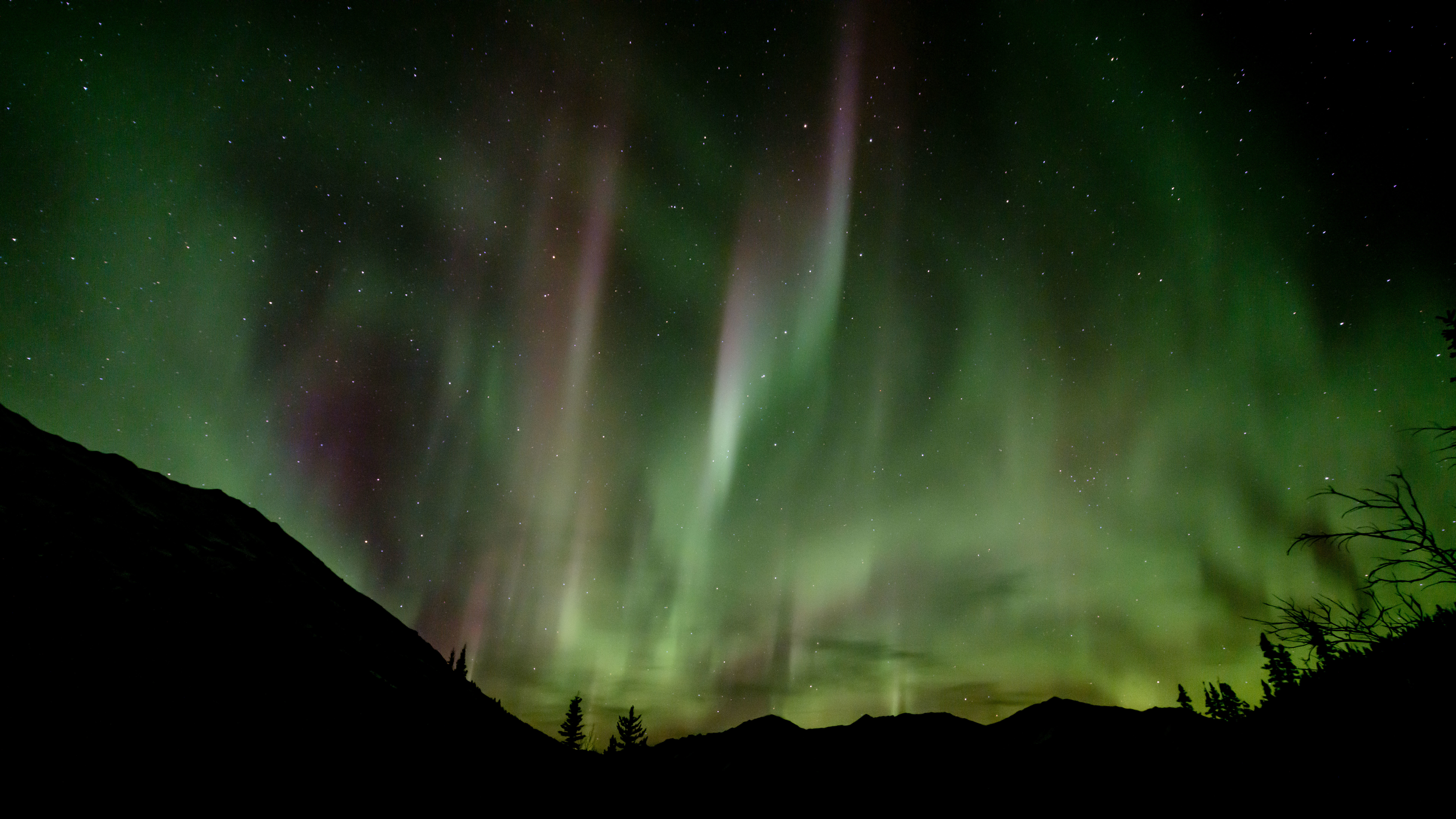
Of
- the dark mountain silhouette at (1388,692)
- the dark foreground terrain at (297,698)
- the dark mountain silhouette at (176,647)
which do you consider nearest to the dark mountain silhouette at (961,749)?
the dark foreground terrain at (297,698)

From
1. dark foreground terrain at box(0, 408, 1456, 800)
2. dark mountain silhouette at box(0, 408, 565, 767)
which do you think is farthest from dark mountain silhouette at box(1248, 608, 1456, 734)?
dark mountain silhouette at box(0, 408, 565, 767)

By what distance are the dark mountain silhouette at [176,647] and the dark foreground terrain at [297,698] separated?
0.28ft

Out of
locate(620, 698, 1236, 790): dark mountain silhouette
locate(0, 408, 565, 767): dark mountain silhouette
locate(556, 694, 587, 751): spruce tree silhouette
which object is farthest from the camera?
locate(556, 694, 587, 751): spruce tree silhouette

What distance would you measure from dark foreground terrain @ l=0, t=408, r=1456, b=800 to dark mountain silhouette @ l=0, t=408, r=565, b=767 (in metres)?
0.08

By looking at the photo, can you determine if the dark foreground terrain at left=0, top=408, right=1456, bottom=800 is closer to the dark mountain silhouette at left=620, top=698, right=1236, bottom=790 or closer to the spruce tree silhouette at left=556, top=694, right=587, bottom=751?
the dark mountain silhouette at left=620, top=698, right=1236, bottom=790

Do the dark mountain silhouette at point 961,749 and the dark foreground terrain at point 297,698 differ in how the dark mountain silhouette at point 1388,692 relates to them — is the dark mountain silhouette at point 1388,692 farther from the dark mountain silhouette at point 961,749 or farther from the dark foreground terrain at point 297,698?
the dark mountain silhouette at point 961,749

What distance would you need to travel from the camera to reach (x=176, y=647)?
1873 centimetres

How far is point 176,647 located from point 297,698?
430 centimetres

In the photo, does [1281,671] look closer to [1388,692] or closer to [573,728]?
[1388,692]

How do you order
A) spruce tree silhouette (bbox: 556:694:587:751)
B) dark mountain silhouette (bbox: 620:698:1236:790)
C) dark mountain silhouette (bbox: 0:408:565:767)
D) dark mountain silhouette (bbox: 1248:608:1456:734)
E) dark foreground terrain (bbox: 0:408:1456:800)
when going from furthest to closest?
1. spruce tree silhouette (bbox: 556:694:587:751)
2. dark mountain silhouette (bbox: 620:698:1236:790)
3. dark mountain silhouette (bbox: 0:408:565:767)
4. dark foreground terrain (bbox: 0:408:1456:800)
5. dark mountain silhouette (bbox: 1248:608:1456:734)

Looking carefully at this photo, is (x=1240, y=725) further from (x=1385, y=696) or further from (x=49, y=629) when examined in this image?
(x=49, y=629)

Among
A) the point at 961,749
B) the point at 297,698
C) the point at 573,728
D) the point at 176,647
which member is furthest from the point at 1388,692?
the point at 573,728

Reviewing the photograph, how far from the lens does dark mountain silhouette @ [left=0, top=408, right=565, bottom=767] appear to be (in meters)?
15.2

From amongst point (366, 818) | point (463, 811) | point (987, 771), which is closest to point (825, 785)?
point (987, 771)
